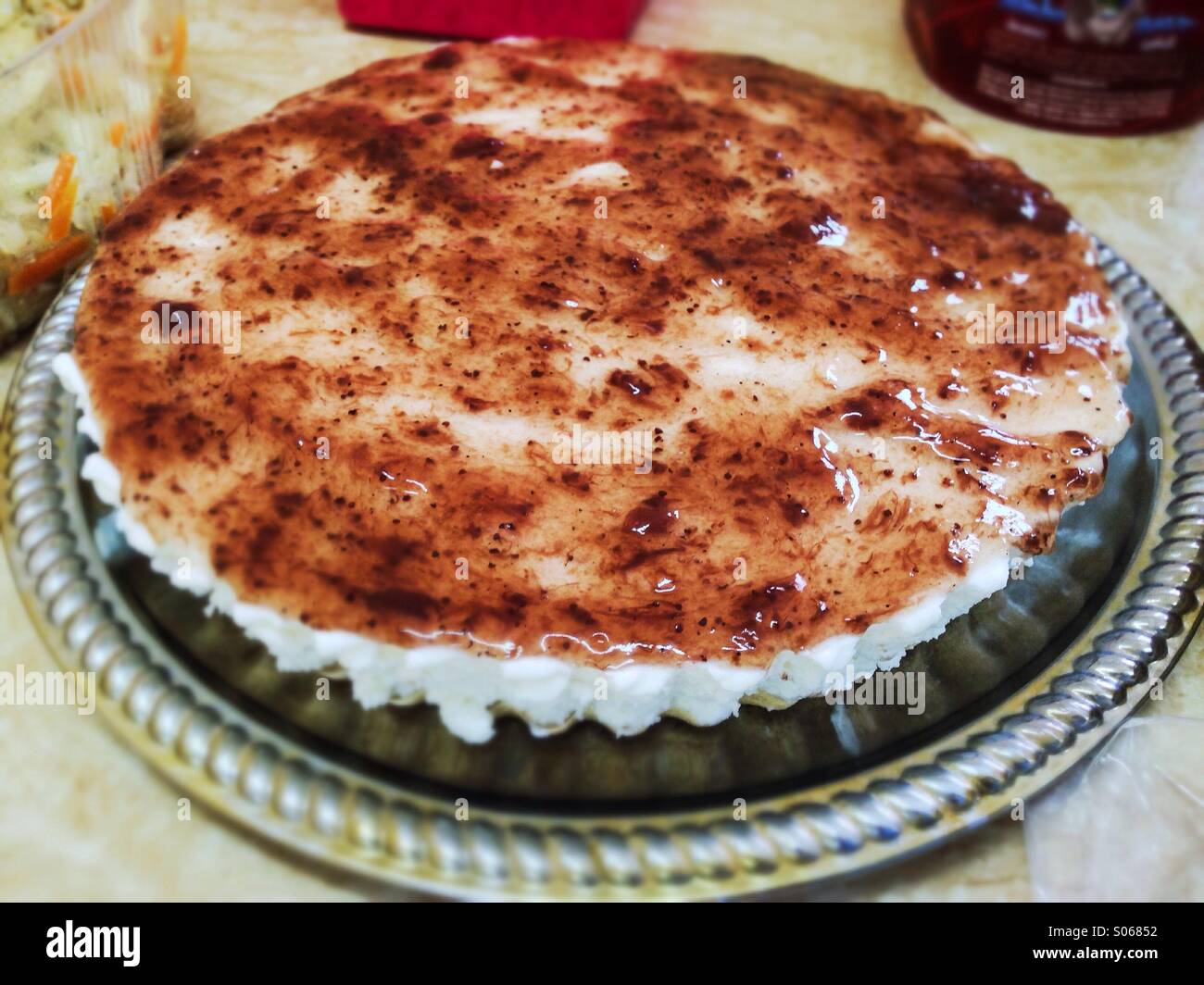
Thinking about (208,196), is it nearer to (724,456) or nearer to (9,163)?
(9,163)

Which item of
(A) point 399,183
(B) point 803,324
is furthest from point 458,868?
(A) point 399,183
